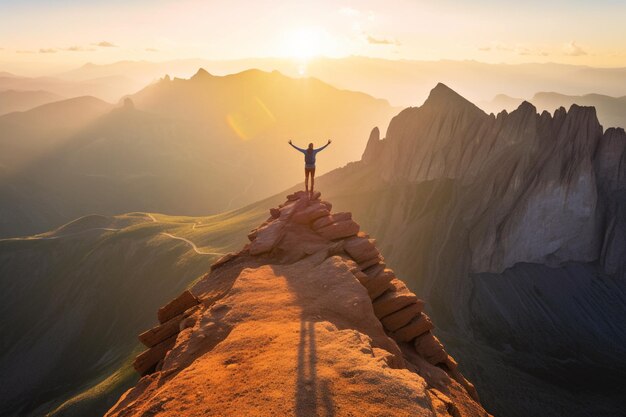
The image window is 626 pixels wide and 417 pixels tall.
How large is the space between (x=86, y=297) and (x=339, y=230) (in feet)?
355

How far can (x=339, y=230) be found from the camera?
28.6 m

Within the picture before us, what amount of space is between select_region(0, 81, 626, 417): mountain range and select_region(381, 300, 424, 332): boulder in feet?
127

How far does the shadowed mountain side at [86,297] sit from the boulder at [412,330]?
53.5 meters

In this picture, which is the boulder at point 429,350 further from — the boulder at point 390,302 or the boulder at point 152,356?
the boulder at point 152,356

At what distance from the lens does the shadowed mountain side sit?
78750mm

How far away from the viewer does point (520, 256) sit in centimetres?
7725

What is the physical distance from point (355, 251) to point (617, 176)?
77.6 m

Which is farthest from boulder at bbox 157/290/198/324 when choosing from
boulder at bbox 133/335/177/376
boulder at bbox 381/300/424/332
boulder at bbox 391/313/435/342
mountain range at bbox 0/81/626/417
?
mountain range at bbox 0/81/626/417

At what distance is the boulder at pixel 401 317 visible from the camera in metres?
23.2

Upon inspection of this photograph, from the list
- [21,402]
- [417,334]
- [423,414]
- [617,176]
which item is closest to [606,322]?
[617,176]

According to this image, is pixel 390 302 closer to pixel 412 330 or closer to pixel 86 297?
pixel 412 330

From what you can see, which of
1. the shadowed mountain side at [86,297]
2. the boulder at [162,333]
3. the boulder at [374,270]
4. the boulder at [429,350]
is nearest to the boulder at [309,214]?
the boulder at [374,270]

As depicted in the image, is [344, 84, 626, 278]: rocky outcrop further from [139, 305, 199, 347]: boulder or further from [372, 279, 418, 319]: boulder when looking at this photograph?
[139, 305, 199, 347]: boulder

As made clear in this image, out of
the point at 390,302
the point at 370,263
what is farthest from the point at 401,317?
the point at 370,263
